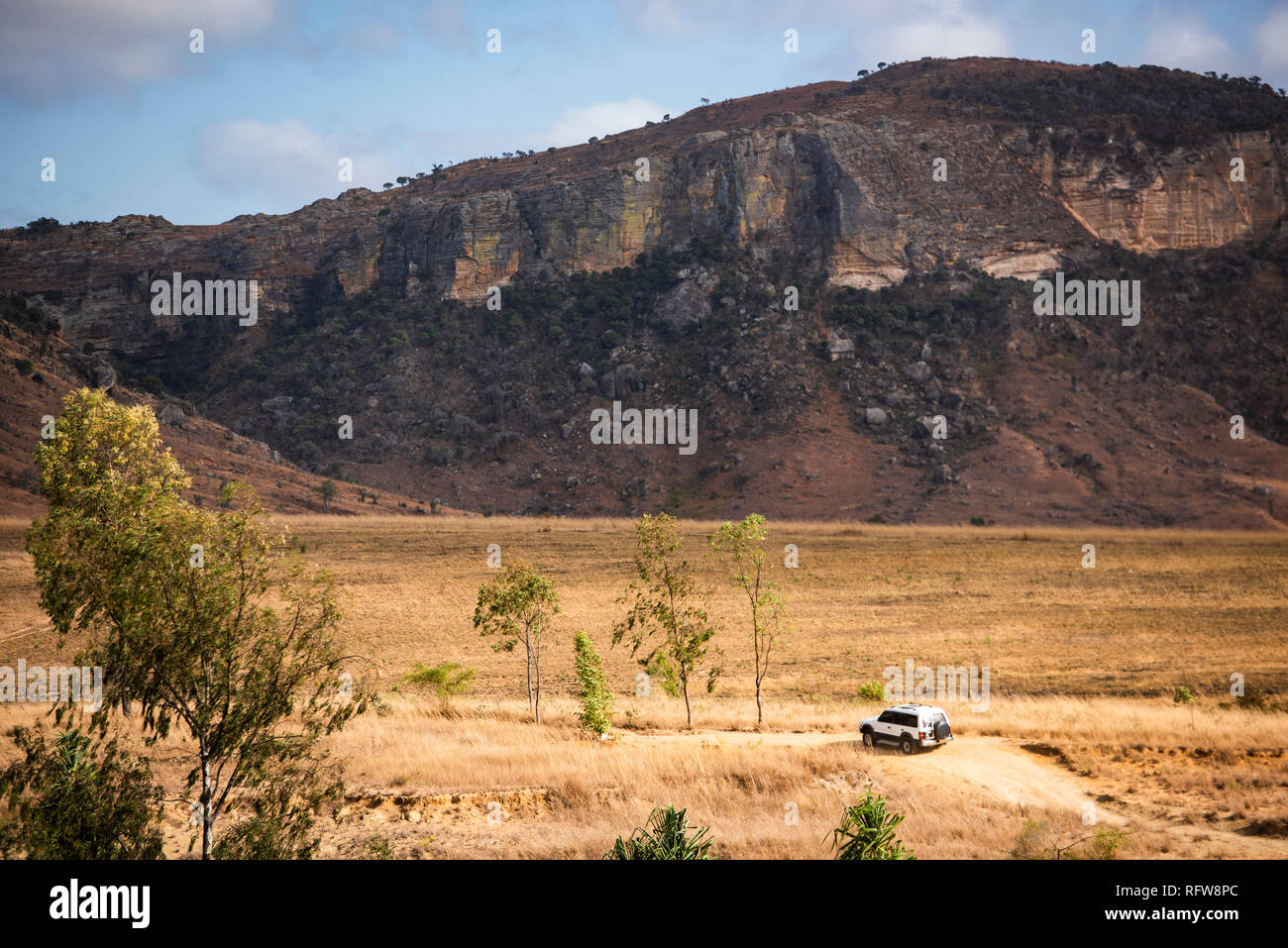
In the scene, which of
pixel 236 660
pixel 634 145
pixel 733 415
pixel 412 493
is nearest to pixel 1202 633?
pixel 236 660

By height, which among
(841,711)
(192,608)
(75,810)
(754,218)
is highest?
(754,218)

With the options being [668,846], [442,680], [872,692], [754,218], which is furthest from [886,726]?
[754,218]

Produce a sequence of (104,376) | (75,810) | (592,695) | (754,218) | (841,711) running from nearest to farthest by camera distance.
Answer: (75,810)
(592,695)
(841,711)
(104,376)
(754,218)

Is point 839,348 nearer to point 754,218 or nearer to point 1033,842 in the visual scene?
point 754,218

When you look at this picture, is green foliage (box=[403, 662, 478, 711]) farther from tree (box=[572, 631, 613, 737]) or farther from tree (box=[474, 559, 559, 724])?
tree (box=[572, 631, 613, 737])
